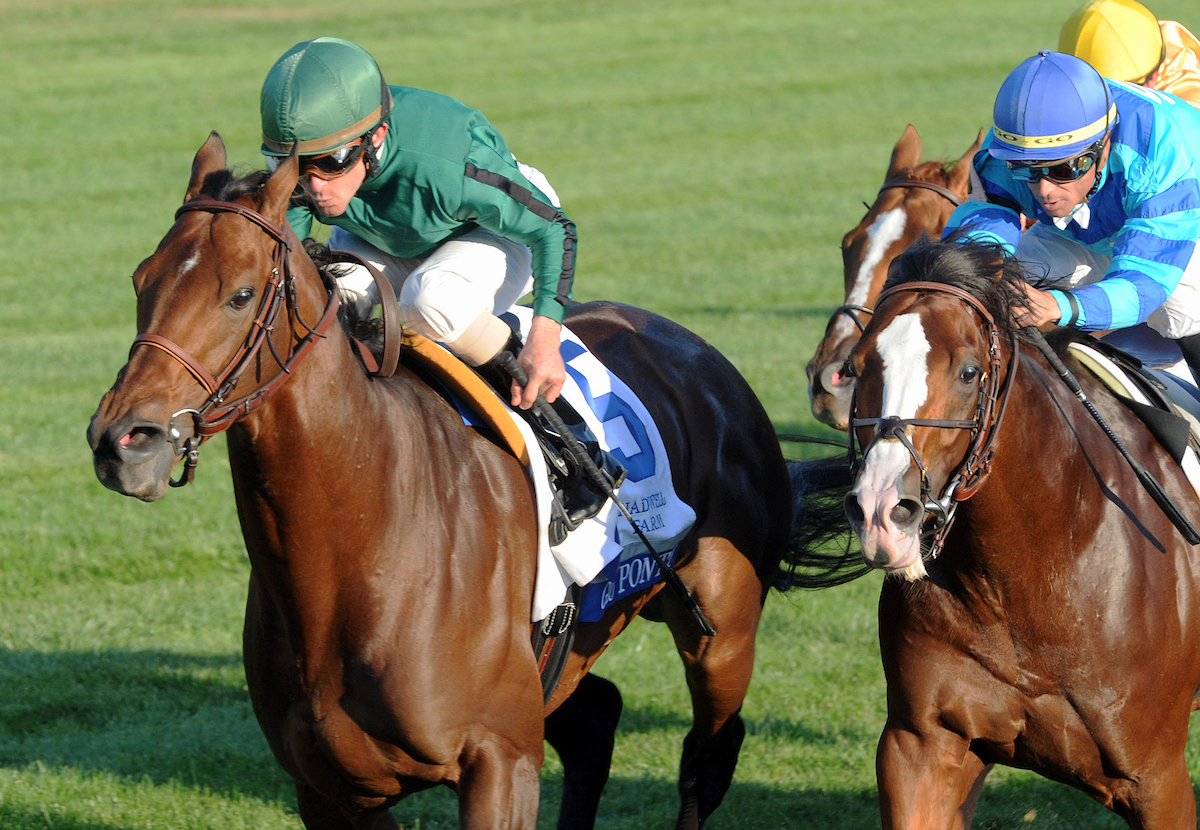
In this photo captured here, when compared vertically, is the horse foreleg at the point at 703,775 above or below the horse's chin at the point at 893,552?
below

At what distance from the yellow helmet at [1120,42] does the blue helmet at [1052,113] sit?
5.65ft

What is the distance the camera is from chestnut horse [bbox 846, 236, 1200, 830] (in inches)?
129

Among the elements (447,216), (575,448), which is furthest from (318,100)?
(575,448)

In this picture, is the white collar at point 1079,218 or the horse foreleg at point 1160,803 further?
the white collar at point 1079,218

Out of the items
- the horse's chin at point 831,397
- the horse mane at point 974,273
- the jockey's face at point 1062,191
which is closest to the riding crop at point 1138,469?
the horse mane at point 974,273

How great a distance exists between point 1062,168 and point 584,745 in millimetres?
2456

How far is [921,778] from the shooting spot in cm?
→ 369

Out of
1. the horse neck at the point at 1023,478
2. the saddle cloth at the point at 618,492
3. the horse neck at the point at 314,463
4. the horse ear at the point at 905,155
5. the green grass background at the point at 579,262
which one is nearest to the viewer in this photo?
the horse neck at the point at 314,463

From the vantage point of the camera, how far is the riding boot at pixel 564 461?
4008 millimetres

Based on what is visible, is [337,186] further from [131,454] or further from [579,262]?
[579,262]

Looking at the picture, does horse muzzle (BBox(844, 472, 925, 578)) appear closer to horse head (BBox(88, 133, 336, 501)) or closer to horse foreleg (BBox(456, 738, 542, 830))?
horse foreleg (BBox(456, 738, 542, 830))

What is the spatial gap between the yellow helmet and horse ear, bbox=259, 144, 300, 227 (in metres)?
3.28

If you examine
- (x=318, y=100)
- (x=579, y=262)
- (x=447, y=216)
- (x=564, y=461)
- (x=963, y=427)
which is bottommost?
(x=579, y=262)

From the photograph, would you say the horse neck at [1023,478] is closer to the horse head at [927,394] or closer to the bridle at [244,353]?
the horse head at [927,394]
